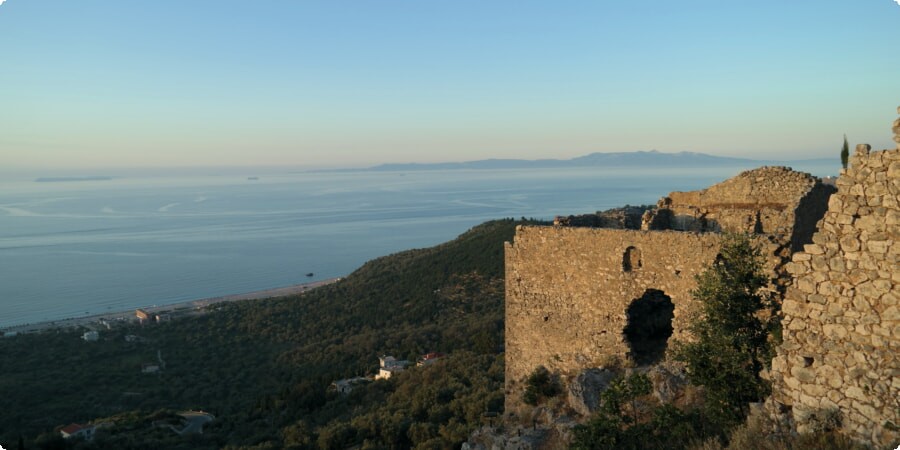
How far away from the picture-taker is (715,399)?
580 centimetres

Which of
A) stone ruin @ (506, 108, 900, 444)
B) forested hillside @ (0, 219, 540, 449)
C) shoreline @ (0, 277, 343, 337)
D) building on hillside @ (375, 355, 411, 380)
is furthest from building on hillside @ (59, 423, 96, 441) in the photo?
shoreline @ (0, 277, 343, 337)

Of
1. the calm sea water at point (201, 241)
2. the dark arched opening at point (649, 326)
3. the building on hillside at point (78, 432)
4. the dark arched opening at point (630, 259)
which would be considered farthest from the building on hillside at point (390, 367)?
the calm sea water at point (201, 241)

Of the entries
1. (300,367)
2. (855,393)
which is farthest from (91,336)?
(855,393)

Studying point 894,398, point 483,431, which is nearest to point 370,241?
point 483,431

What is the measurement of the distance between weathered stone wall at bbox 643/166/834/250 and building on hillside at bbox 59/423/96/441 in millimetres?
18105

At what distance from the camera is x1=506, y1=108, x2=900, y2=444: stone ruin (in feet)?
13.2

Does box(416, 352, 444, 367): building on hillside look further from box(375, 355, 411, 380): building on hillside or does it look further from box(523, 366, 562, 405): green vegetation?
box(523, 366, 562, 405): green vegetation

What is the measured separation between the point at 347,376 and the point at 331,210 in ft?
372

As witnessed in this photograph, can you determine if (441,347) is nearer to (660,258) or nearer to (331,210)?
(660,258)

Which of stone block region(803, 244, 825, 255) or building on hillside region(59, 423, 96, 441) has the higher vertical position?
stone block region(803, 244, 825, 255)

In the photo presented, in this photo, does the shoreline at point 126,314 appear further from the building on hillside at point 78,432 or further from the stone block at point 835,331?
the stone block at point 835,331

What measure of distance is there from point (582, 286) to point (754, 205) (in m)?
3.16

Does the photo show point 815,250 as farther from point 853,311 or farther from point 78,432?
point 78,432

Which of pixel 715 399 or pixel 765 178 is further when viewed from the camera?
pixel 765 178
